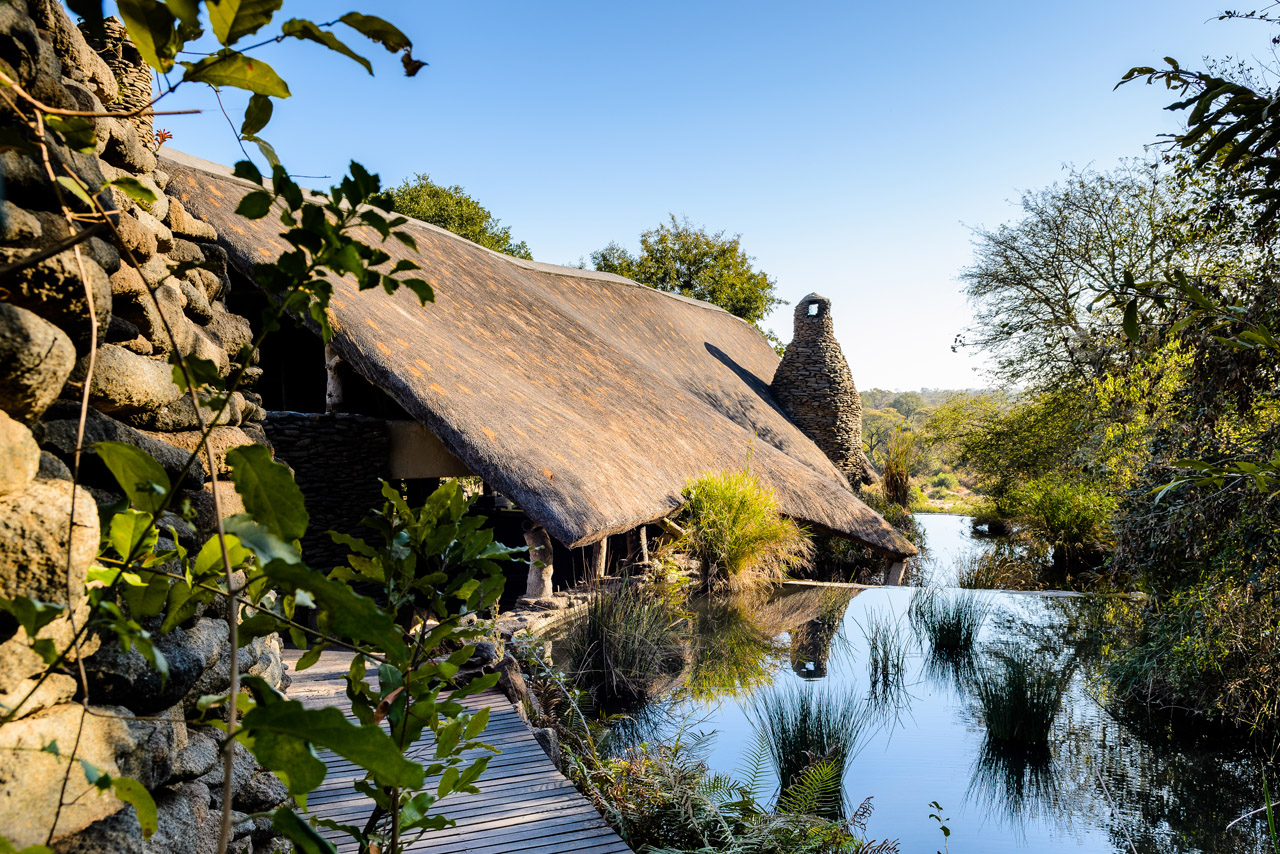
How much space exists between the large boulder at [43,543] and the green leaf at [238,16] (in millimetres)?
549

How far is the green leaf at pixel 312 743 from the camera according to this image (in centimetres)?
53

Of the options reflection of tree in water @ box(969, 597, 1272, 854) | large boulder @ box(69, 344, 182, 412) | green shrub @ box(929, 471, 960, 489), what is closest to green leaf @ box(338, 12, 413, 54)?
large boulder @ box(69, 344, 182, 412)

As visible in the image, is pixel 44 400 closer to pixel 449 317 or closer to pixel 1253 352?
pixel 1253 352

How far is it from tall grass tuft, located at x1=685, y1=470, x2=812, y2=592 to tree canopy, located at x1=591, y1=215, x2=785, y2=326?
812 inches

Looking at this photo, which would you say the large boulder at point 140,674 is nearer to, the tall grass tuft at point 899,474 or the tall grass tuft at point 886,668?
the tall grass tuft at point 886,668

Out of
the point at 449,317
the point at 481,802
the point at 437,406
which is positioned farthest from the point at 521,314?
the point at 481,802

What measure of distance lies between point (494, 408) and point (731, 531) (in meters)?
3.01

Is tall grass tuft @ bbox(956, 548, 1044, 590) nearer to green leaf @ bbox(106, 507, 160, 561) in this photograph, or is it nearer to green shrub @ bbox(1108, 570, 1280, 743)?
green shrub @ bbox(1108, 570, 1280, 743)

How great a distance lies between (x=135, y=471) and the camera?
748mm

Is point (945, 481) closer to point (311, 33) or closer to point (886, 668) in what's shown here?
point (886, 668)

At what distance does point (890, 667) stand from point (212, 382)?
5858mm

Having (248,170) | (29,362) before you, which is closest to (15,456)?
(29,362)

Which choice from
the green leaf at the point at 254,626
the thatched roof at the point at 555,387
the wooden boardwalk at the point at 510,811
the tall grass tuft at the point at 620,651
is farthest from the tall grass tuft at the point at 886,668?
the green leaf at the point at 254,626

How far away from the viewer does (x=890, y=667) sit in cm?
582
